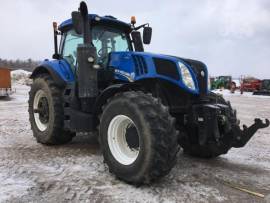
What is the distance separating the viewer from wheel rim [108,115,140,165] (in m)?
4.63

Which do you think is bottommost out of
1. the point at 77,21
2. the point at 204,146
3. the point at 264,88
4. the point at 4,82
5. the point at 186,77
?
the point at 264,88

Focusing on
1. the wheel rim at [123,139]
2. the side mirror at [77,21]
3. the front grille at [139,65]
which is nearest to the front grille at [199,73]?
the front grille at [139,65]

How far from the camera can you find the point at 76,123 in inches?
232

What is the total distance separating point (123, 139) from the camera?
4.86 metres

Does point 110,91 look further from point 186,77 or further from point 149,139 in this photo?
point 149,139

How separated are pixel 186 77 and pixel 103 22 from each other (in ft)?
6.81

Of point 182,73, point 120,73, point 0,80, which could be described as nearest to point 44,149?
point 120,73

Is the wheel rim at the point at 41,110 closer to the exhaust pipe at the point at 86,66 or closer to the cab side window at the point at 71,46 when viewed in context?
the cab side window at the point at 71,46

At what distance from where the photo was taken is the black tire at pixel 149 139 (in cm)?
412

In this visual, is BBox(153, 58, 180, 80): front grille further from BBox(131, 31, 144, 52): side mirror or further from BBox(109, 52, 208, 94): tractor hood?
BBox(131, 31, 144, 52): side mirror

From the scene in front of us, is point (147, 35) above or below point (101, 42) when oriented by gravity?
above

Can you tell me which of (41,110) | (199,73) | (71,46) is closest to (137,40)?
(71,46)

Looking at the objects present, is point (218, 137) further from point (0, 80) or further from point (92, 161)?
point (0, 80)

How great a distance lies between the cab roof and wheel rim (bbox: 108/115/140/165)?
213 cm
